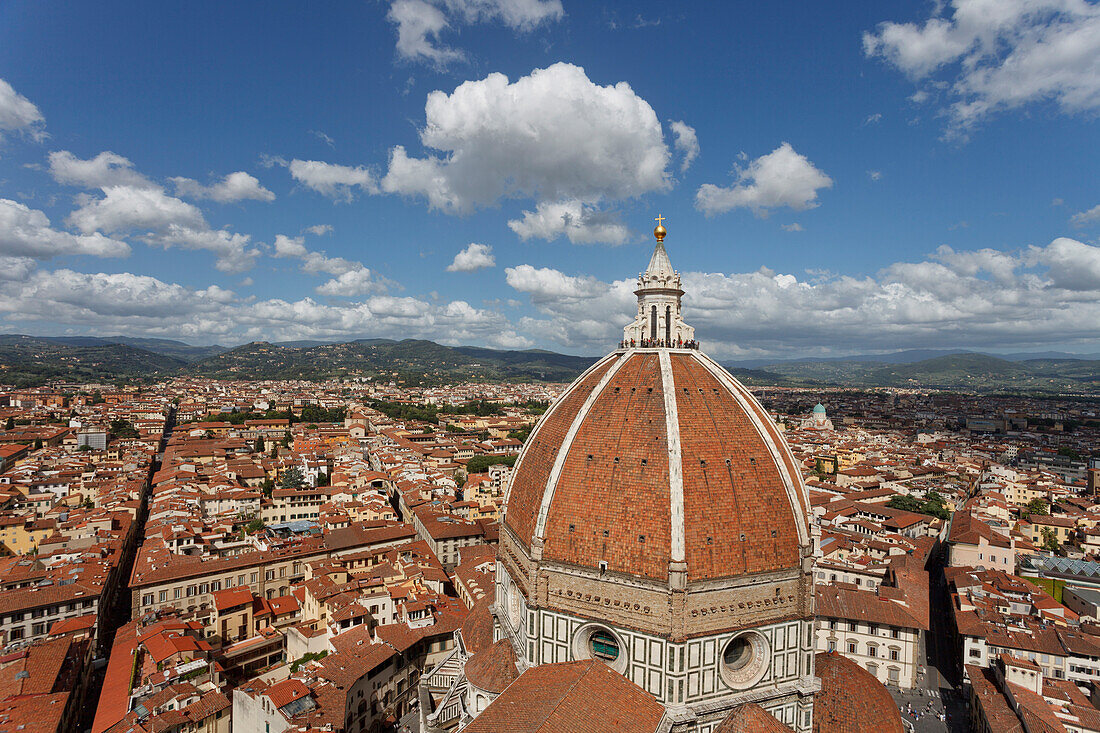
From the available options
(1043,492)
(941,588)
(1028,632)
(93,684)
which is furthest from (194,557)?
(1043,492)

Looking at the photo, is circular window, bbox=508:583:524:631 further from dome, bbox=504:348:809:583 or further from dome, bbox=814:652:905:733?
dome, bbox=814:652:905:733

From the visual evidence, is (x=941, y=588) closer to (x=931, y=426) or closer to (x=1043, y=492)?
(x=1043, y=492)

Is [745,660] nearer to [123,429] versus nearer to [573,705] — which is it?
[573,705]

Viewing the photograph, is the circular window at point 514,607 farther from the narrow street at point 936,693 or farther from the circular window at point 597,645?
the narrow street at point 936,693

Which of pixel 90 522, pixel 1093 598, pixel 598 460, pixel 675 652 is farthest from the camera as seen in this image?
pixel 90 522

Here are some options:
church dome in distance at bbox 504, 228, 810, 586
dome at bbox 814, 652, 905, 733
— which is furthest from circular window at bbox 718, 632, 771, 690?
dome at bbox 814, 652, 905, 733

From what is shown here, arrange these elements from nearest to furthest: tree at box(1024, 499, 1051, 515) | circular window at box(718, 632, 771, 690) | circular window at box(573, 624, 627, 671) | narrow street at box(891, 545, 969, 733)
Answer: circular window at box(718, 632, 771, 690)
circular window at box(573, 624, 627, 671)
narrow street at box(891, 545, 969, 733)
tree at box(1024, 499, 1051, 515)

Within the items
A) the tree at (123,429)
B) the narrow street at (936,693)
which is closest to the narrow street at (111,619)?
the narrow street at (936,693)
